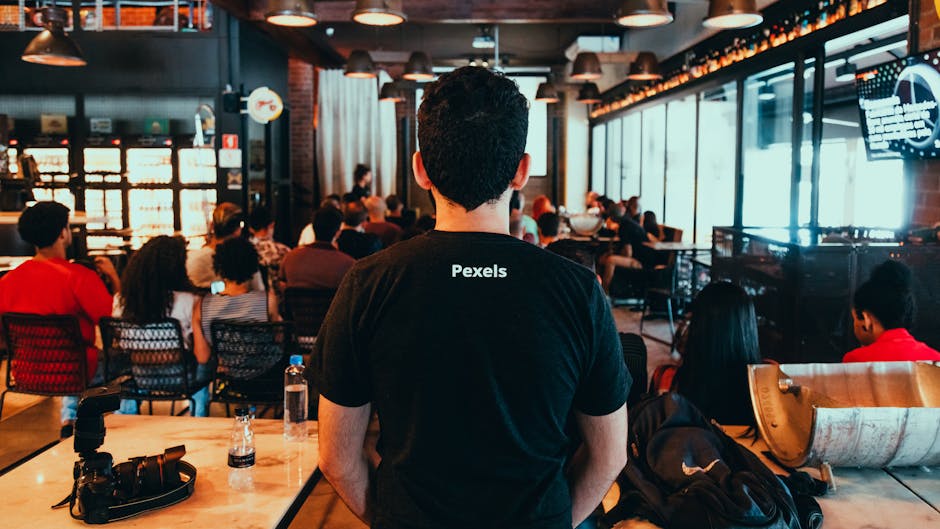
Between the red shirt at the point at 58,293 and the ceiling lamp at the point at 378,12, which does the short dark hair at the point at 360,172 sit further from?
the red shirt at the point at 58,293

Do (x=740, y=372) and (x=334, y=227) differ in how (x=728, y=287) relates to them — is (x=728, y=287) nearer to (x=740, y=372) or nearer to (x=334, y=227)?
(x=740, y=372)

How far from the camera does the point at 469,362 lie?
126 cm

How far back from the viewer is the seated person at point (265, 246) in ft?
18.7

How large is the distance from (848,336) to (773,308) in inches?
20.9

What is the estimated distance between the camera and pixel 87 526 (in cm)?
169

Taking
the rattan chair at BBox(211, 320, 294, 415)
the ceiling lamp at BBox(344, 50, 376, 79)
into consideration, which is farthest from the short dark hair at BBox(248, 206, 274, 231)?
the ceiling lamp at BBox(344, 50, 376, 79)

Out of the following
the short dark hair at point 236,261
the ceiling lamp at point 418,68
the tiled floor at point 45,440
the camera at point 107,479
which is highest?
the ceiling lamp at point 418,68

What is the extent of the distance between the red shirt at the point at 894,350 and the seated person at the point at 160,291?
2771 millimetres

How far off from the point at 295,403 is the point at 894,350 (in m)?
2.08

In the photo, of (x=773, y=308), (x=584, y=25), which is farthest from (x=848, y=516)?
(x=584, y=25)

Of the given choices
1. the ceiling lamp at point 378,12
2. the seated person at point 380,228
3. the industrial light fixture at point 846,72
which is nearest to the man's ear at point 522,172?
the ceiling lamp at point 378,12

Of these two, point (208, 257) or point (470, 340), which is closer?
point (470, 340)

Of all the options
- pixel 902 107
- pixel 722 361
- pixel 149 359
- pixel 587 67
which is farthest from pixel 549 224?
pixel 722 361

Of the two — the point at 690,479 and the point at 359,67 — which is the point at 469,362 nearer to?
the point at 690,479
